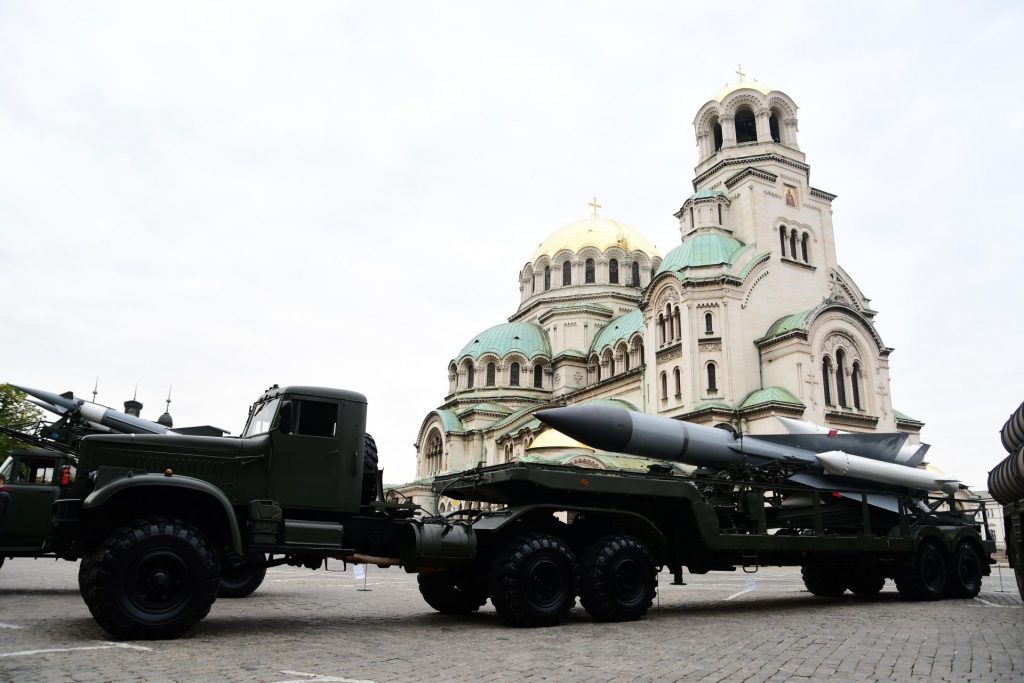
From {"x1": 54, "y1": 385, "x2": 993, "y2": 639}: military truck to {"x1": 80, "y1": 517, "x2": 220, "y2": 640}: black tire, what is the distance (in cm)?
1

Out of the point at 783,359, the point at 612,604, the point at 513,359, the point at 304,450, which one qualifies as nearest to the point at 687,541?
the point at 612,604

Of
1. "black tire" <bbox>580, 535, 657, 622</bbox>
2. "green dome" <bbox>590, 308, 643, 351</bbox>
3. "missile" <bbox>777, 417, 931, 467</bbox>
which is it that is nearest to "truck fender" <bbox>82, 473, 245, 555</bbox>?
"black tire" <bbox>580, 535, 657, 622</bbox>

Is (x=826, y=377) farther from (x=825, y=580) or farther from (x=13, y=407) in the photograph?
(x=13, y=407)

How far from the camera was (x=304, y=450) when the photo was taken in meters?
9.66

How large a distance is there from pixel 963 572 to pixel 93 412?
60.2ft

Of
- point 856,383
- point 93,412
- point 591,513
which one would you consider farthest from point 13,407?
point 856,383

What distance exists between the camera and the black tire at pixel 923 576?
14391 millimetres

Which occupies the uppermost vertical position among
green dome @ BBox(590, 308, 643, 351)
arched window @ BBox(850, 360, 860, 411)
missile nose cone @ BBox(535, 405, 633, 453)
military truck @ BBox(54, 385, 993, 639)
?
green dome @ BBox(590, 308, 643, 351)

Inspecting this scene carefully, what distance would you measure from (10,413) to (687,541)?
3633 centimetres

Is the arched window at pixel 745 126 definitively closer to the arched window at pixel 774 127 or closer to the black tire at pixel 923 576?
the arched window at pixel 774 127

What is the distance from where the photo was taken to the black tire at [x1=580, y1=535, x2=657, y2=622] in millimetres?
10492

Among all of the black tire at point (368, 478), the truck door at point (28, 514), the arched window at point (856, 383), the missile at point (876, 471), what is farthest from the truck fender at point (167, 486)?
the arched window at point (856, 383)

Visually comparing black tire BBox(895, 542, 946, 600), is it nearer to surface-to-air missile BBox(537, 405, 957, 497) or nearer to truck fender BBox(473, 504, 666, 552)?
surface-to-air missile BBox(537, 405, 957, 497)

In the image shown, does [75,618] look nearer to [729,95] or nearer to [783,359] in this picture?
[783,359]
